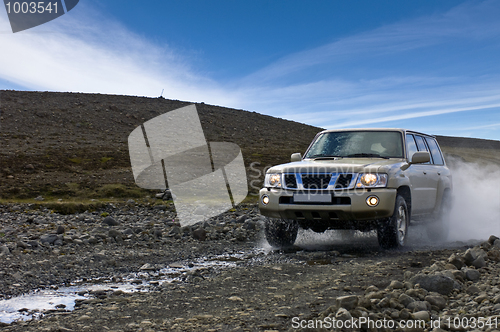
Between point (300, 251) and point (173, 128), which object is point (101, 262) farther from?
point (173, 128)

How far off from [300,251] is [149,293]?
3.00m

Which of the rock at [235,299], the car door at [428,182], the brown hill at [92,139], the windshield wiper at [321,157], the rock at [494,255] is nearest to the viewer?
the rock at [235,299]

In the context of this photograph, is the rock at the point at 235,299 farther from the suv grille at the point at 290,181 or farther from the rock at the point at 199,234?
the rock at the point at 199,234

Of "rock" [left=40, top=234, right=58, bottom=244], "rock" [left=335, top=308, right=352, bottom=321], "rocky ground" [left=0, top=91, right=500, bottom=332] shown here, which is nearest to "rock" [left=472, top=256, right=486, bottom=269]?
"rocky ground" [left=0, top=91, right=500, bottom=332]

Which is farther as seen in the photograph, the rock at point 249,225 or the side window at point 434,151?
the rock at point 249,225

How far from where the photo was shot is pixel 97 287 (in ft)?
16.5

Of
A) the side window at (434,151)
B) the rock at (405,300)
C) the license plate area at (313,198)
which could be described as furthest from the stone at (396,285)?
the side window at (434,151)

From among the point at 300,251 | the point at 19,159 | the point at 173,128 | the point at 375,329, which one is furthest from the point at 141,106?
the point at 375,329

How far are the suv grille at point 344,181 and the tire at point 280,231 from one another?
1215 millimetres

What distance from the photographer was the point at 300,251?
6992mm

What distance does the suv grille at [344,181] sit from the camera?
6.48m

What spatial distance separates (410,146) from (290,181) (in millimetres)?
2520

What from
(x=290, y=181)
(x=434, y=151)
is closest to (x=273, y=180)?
(x=290, y=181)

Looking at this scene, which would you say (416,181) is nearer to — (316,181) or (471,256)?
(316,181)
